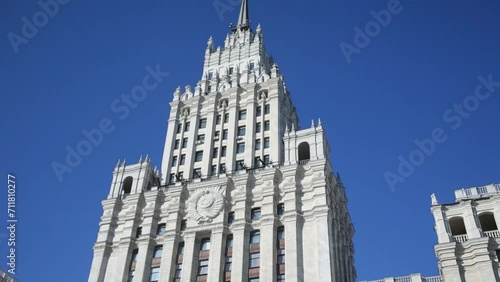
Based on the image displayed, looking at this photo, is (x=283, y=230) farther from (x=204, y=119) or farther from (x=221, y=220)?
(x=204, y=119)

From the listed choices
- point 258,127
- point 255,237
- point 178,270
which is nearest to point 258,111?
point 258,127

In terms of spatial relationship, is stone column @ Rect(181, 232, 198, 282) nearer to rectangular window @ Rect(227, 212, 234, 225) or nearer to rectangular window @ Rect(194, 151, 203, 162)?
rectangular window @ Rect(227, 212, 234, 225)

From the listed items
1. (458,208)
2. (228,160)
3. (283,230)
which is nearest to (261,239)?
(283,230)

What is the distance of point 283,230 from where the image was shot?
53.9 metres

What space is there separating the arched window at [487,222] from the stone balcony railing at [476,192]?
1794 millimetres

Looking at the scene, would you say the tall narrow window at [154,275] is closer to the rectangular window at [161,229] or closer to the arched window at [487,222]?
the rectangular window at [161,229]

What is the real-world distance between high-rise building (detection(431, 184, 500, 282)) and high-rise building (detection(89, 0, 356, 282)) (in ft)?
33.0

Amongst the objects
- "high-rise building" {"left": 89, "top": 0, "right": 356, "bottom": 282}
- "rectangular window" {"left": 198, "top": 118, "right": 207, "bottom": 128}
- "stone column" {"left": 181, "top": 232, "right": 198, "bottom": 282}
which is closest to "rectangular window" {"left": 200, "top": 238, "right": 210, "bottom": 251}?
"high-rise building" {"left": 89, "top": 0, "right": 356, "bottom": 282}

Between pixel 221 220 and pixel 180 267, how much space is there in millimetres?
6279

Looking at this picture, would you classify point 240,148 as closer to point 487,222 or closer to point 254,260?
point 254,260

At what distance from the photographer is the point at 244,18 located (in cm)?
9831

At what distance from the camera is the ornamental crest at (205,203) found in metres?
56.4

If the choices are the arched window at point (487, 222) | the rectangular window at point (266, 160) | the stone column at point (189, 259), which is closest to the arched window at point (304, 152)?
the rectangular window at point (266, 160)

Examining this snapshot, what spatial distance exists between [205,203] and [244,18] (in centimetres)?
5038
